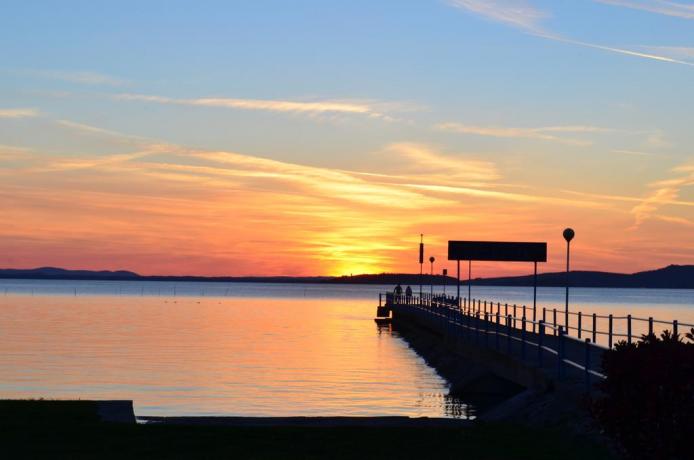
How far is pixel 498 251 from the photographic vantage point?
210ft

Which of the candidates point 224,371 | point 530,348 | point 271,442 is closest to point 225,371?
point 224,371

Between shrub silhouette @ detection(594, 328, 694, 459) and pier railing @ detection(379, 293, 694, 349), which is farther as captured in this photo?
pier railing @ detection(379, 293, 694, 349)

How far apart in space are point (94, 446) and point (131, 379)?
94.0 ft

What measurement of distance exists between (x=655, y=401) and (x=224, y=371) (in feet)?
131

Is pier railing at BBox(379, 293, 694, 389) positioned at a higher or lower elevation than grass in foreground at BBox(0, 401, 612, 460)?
higher

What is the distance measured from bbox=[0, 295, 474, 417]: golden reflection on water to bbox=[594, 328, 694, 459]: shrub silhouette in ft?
68.0

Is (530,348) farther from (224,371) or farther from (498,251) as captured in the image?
(498,251)

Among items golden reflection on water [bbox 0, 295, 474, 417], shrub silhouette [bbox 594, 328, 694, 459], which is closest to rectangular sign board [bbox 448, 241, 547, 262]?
golden reflection on water [bbox 0, 295, 474, 417]

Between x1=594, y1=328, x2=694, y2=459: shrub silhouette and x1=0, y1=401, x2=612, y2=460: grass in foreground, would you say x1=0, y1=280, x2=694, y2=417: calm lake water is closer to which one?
x1=0, y1=401, x2=612, y2=460: grass in foreground

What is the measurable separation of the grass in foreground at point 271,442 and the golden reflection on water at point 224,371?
1395 centimetres

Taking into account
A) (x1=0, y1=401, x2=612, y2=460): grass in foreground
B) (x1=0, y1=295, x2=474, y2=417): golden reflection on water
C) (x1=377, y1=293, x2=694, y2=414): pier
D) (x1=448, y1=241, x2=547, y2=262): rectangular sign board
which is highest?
(x1=448, y1=241, x2=547, y2=262): rectangular sign board

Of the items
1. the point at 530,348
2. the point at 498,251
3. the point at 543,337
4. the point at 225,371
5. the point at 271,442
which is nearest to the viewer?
the point at 271,442

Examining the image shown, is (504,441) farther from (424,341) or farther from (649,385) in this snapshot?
(424,341)

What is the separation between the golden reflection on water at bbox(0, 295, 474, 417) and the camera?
37.6m
